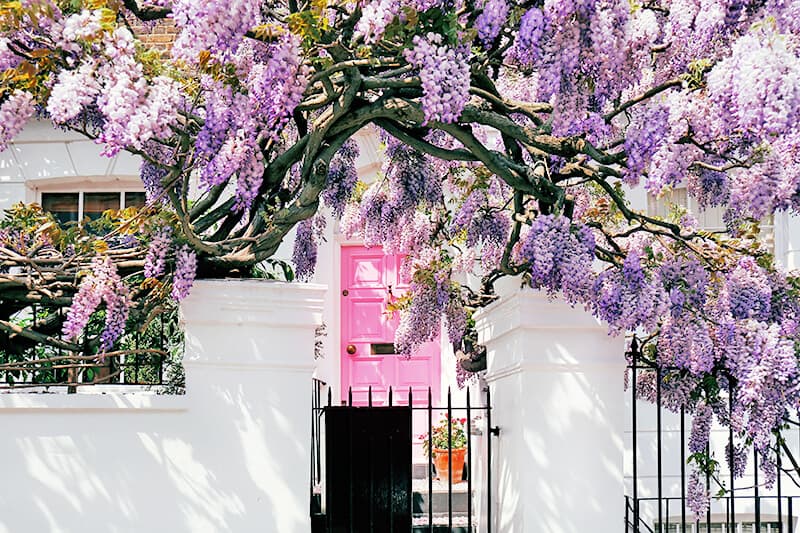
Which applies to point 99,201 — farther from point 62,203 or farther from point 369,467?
point 369,467

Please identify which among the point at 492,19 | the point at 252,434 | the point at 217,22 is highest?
the point at 492,19

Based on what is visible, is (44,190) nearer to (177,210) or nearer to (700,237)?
→ (177,210)

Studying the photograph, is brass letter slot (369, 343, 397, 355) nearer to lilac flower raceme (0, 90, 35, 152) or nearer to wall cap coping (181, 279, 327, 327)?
wall cap coping (181, 279, 327, 327)

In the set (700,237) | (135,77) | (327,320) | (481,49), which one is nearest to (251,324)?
(135,77)

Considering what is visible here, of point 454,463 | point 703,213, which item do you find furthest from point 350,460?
point 703,213

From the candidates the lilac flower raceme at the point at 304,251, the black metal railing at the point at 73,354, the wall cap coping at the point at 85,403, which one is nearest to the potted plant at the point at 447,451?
the lilac flower raceme at the point at 304,251

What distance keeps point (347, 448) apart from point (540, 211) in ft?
5.35

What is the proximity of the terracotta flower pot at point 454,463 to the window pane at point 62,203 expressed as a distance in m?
4.60

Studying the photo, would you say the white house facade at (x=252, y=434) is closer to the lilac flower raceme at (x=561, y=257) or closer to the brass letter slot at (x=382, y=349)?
the lilac flower raceme at (x=561, y=257)

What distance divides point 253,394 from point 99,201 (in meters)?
6.33

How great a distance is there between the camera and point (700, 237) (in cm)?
536

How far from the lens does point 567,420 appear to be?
16.8ft

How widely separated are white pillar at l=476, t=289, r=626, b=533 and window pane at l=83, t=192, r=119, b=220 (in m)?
6.67

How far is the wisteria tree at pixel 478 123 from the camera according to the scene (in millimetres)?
4082
